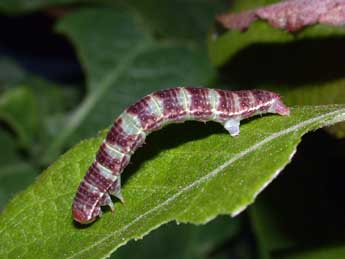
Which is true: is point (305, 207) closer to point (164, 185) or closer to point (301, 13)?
point (301, 13)

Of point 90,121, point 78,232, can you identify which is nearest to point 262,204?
point 78,232

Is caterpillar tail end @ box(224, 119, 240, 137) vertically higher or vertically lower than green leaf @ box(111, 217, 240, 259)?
higher

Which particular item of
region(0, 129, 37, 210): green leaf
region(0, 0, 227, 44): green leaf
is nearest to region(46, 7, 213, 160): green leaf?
region(0, 0, 227, 44): green leaf

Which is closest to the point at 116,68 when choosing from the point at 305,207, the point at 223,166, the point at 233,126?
the point at 305,207

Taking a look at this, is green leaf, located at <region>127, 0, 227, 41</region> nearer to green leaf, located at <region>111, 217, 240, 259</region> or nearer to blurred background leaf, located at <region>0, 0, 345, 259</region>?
blurred background leaf, located at <region>0, 0, 345, 259</region>

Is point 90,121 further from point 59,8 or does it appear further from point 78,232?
point 78,232

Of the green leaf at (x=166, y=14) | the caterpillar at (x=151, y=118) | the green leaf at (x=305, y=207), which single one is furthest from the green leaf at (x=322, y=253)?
the green leaf at (x=166, y=14)

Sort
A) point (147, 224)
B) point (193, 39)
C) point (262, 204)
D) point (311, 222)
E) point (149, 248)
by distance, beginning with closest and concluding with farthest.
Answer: point (147, 224) → point (311, 222) → point (262, 204) → point (149, 248) → point (193, 39)
